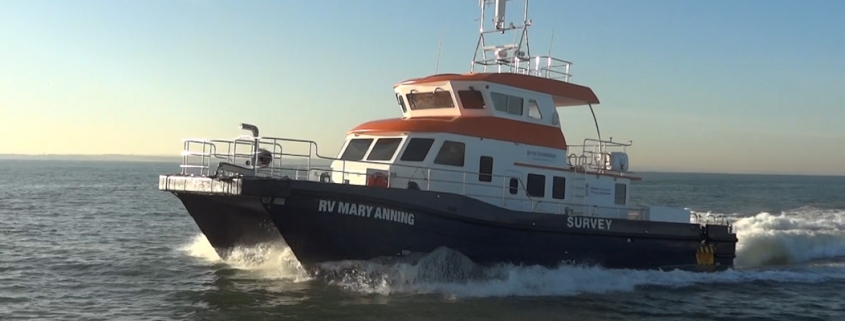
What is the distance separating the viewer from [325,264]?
36.4 feet

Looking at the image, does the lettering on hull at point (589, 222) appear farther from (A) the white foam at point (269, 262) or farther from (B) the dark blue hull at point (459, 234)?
(A) the white foam at point (269, 262)

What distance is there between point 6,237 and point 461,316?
42.9ft

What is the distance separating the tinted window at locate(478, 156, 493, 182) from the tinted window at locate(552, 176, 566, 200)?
1.34 metres

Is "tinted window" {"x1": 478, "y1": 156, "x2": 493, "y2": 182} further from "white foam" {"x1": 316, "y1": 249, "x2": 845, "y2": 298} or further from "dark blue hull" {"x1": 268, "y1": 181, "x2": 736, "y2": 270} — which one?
"white foam" {"x1": 316, "y1": 249, "x2": 845, "y2": 298}

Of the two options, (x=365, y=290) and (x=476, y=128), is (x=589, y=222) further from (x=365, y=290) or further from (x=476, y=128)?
(x=365, y=290)

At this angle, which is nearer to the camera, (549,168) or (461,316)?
(461,316)

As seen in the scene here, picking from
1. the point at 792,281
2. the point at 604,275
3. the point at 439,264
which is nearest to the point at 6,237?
the point at 439,264

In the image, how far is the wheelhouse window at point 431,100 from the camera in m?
13.1

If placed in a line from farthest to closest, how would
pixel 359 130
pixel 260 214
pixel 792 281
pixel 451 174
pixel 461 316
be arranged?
pixel 792 281
pixel 359 130
pixel 451 174
pixel 260 214
pixel 461 316

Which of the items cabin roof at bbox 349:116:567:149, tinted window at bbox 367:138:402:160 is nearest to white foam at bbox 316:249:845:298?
tinted window at bbox 367:138:402:160

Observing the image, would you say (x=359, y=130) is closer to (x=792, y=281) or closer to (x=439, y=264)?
(x=439, y=264)

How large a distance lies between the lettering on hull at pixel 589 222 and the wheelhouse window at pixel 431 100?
2755 millimetres

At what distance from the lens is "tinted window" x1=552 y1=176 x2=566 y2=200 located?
13.1m

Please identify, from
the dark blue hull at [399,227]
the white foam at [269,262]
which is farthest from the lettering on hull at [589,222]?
the white foam at [269,262]
